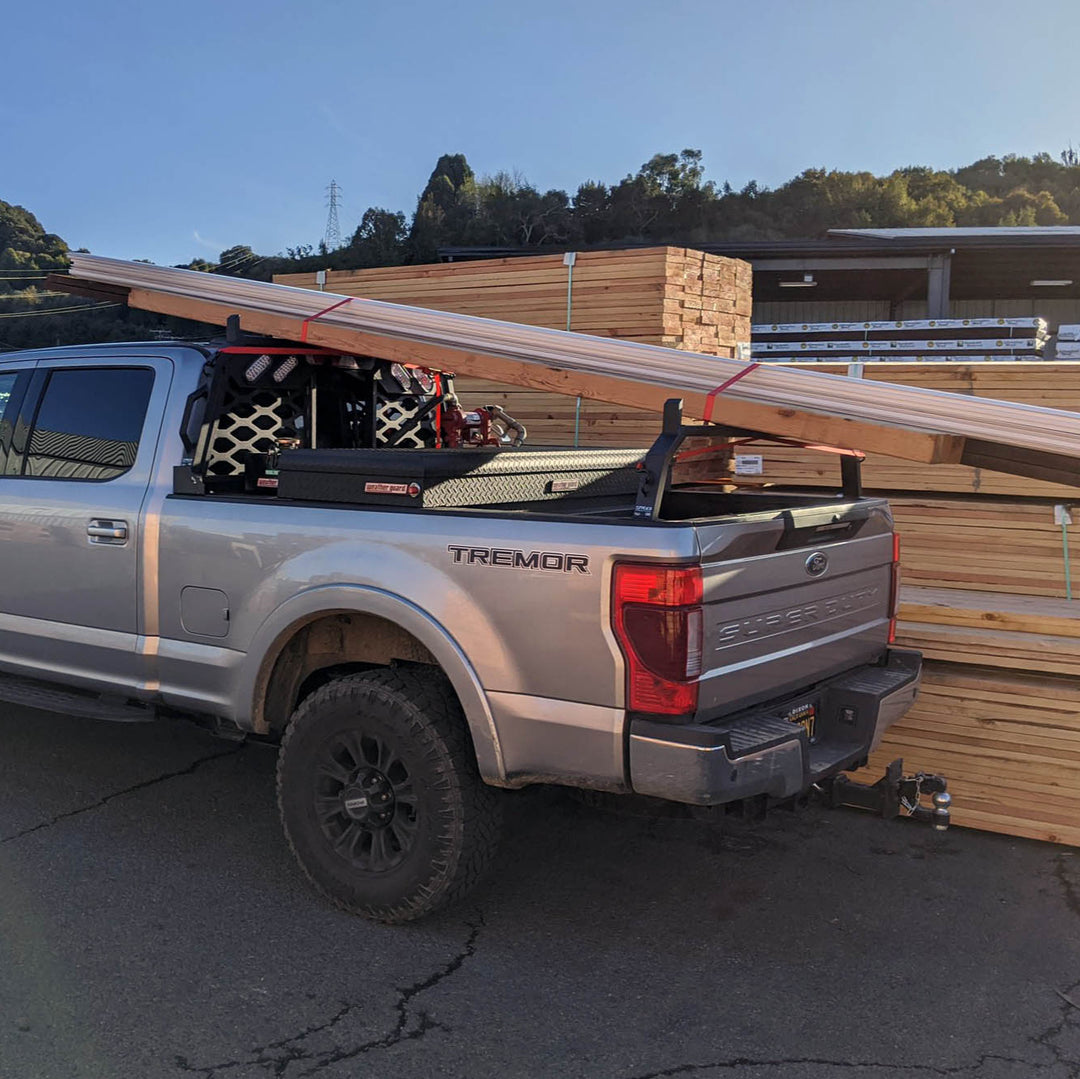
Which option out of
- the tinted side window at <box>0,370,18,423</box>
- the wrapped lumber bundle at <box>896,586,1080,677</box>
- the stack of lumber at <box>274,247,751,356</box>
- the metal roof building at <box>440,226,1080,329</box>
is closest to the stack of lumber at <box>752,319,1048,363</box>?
the metal roof building at <box>440,226,1080,329</box>

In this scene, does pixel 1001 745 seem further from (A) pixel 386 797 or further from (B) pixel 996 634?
(A) pixel 386 797

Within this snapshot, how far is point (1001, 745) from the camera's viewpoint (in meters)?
4.59

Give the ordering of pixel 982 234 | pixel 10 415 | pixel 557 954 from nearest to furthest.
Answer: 1. pixel 557 954
2. pixel 10 415
3. pixel 982 234

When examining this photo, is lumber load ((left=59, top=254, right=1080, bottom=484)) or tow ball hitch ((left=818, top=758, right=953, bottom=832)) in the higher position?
lumber load ((left=59, top=254, right=1080, bottom=484))

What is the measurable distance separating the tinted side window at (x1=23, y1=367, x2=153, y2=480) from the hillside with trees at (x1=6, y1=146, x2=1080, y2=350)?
159 ft

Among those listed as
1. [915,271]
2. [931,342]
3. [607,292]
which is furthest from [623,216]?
[607,292]

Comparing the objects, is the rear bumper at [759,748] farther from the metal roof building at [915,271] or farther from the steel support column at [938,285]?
the steel support column at [938,285]

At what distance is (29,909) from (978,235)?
26478mm

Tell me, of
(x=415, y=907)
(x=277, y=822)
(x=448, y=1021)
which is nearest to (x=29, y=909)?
(x=277, y=822)

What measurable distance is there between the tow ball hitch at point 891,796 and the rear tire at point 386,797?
1.15 metres

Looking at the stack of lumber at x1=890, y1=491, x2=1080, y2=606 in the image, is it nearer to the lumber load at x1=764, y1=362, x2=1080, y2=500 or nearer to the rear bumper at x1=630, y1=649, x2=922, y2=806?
the lumber load at x1=764, y1=362, x2=1080, y2=500

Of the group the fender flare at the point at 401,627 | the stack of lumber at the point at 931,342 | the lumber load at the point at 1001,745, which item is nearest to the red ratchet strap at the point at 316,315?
the fender flare at the point at 401,627

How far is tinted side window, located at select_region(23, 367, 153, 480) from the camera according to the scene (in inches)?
176

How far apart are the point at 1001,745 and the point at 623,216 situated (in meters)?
64.9
